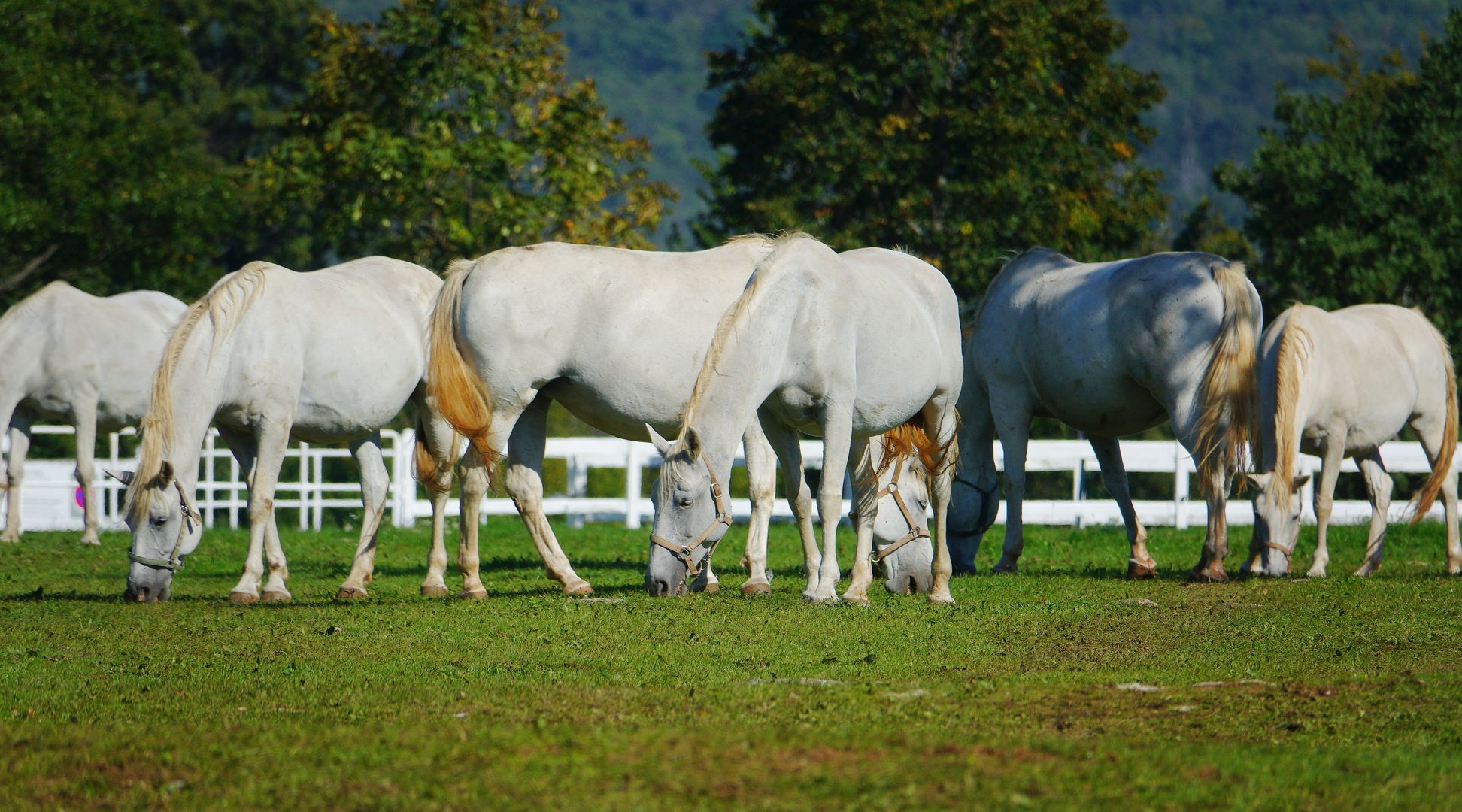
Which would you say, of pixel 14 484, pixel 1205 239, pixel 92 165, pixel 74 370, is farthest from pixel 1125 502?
pixel 1205 239

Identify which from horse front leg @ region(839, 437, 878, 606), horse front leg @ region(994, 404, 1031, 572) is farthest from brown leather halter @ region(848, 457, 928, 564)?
horse front leg @ region(994, 404, 1031, 572)

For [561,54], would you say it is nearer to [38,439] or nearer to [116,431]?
[116,431]

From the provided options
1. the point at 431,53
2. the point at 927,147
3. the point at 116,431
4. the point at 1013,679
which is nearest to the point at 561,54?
the point at 431,53

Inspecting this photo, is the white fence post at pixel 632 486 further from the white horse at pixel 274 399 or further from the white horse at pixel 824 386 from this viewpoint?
the white horse at pixel 824 386

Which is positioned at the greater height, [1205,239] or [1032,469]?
[1205,239]

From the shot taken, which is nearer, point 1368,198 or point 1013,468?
point 1013,468

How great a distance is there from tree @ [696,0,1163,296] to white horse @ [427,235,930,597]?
642 inches

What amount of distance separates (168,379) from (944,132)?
19560mm

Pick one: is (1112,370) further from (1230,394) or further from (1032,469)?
(1032,469)

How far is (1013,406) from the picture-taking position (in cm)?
1261

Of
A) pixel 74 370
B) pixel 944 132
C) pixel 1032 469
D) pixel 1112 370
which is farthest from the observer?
pixel 944 132

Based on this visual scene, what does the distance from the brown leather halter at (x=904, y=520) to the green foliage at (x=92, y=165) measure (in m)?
20.9

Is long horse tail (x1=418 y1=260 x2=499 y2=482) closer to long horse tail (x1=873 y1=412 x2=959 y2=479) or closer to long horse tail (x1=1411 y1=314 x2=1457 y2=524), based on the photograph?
long horse tail (x1=873 y1=412 x2=959 y2=479)

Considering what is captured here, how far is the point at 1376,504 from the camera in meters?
12.8
